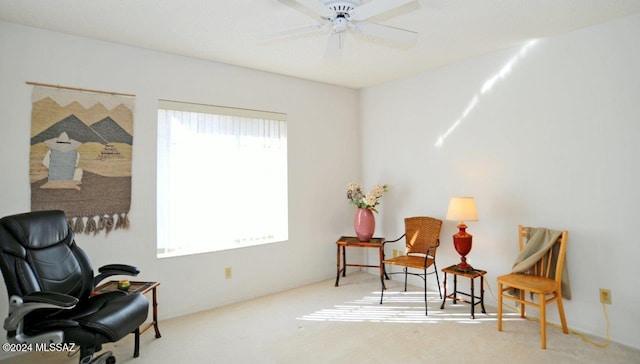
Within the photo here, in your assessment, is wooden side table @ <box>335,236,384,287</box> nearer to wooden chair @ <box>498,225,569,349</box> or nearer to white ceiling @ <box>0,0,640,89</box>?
wooden chair @ <box>498,225,569,349</box>

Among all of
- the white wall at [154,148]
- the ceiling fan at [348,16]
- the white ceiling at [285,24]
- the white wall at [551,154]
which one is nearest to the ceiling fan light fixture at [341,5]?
the ceiling fan at [348,16]

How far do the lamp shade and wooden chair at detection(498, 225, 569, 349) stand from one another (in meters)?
0.42

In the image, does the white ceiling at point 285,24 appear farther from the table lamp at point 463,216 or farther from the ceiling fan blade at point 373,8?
the table lamp at point 463,216

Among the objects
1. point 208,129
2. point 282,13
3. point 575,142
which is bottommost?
point 575,142

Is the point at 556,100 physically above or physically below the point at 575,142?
above

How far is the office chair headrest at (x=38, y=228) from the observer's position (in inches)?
90.1

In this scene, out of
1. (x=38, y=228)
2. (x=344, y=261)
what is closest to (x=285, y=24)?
(x=38, y=228)

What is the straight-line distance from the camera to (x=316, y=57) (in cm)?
367

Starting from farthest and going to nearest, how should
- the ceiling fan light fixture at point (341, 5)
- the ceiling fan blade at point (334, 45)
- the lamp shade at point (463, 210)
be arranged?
the lamp shade at point (463, 210)
the ceiling fan blade at point (334, 45)
the ceiling fan light fixture at point (341, 5)

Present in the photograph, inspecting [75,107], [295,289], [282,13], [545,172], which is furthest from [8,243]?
[545,172]

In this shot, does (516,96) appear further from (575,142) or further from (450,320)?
(450,320)

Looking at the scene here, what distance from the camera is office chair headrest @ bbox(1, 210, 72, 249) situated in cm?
229

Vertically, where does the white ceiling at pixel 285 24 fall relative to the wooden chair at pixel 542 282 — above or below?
above

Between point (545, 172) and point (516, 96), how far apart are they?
78cm
